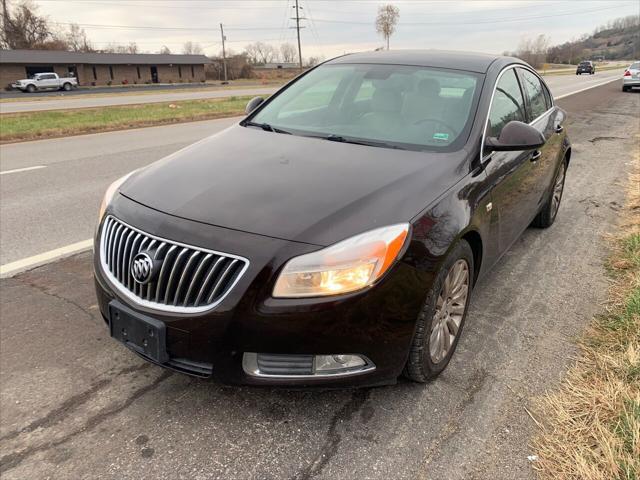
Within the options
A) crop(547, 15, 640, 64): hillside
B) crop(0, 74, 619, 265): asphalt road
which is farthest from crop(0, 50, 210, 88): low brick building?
crop(547, 15, 640, 64): hillside

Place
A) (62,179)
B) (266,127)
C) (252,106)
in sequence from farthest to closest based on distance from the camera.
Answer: (62,179)
(252,106)
(266,127)

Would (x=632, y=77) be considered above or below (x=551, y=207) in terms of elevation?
above

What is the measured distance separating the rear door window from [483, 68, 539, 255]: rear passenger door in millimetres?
275

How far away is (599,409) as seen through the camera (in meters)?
2.39

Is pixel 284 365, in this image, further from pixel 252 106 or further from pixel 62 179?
pixel 62 179

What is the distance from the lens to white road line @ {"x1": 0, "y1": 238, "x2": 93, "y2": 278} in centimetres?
405

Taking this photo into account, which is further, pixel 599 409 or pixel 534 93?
pixel 534 93

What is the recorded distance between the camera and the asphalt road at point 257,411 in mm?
2148

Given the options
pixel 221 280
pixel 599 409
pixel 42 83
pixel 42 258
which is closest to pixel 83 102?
pixel 42 258

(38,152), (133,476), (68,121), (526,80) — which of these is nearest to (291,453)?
(133,476)

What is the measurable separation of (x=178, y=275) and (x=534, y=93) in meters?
3.66

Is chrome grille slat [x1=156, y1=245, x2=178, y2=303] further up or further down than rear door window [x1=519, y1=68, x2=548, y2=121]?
further down

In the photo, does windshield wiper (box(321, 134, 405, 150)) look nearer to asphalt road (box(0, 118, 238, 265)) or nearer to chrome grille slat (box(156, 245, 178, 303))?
chrome grille slat (box(156, 245, 178, 303))

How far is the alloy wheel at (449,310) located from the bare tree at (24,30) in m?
85.7
